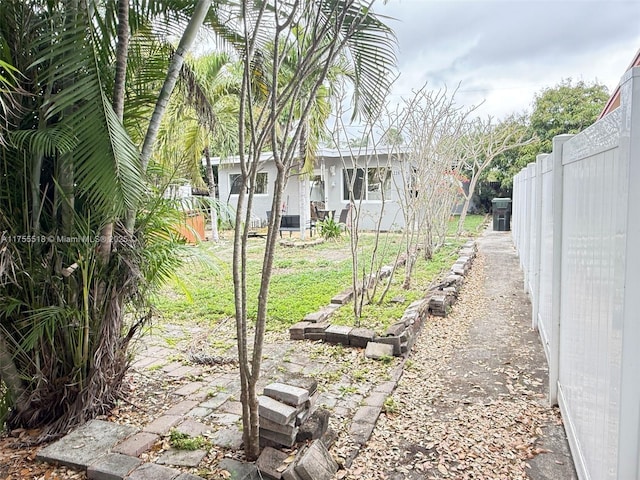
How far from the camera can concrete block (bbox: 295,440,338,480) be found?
2010 millimetres

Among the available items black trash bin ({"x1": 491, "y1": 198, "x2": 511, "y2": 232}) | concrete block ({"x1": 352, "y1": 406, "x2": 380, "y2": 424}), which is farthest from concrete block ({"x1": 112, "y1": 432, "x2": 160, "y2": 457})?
black trash bin ({"x1": 491, "y1": 198, "x2": 511, "y2": 232})

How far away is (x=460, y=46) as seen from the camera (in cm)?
1219

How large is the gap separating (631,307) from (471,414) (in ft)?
5.69

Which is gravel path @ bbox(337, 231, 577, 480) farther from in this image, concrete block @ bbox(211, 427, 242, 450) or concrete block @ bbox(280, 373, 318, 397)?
concrete block @ bbox(211, 427, 242, 450)

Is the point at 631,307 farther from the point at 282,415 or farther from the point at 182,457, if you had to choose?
the point at 182,457

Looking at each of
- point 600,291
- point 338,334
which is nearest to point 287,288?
point 338,334

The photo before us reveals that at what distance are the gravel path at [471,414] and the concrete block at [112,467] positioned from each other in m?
1.05

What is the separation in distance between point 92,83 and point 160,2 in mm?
1242

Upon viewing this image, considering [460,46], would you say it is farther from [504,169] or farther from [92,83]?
[92,83]

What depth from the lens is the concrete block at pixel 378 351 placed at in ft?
12.3

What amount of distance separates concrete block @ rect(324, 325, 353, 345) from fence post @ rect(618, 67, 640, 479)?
2.79 m

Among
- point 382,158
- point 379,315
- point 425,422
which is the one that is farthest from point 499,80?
point 425,422

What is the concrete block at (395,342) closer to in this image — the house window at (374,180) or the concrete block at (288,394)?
the concrete block at (288,394)

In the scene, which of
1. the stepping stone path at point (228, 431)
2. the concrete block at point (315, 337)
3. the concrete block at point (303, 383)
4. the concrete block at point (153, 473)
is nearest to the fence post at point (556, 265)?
the stepping stone path at point (228, 431)
